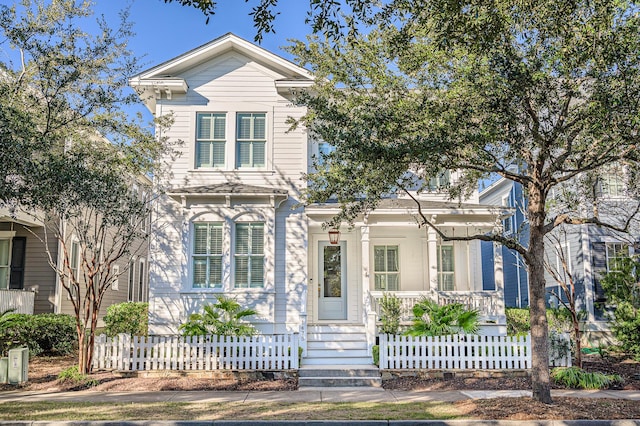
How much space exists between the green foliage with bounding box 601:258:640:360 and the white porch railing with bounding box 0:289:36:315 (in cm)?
1599

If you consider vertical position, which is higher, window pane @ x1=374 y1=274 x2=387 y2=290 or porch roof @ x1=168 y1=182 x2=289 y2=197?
porch roof @ x1=168 y1=182 x2=289 y2=197

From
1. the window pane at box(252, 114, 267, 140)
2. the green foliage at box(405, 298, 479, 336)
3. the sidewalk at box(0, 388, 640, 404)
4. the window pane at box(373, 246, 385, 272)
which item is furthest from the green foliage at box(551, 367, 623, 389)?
the window pane at box(252, 114, 267, 140)

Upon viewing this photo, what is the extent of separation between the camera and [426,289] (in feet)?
54.5

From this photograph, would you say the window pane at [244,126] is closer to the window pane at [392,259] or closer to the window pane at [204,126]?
the window pane at [204,126]

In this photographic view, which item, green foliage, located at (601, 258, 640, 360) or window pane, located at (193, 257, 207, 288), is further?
window pane, located at (193, 257, 207, 288)

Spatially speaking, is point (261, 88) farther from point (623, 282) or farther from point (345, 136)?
point (623, 282)

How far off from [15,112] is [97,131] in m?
3.94

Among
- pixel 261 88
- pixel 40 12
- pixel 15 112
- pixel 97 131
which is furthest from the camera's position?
pixel 261 88

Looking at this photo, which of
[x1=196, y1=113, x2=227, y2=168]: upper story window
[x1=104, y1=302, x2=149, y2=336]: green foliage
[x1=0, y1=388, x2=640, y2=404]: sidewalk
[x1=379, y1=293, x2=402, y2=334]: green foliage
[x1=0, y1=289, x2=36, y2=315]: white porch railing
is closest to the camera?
[x1=0, y1=388, x2=640, y2=404]: sidewalk

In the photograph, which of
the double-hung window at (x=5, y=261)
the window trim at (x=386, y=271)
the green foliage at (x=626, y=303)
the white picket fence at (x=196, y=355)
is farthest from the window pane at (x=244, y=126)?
the green foliage at (x=626, y=303)

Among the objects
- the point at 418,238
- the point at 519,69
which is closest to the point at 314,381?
the point at 418,238

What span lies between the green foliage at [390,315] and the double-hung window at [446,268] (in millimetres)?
2695

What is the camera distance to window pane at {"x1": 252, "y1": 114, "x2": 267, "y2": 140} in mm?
15234

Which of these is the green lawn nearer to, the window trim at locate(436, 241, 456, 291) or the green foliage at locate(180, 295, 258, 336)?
the green foliage at locate(180, 295, 258, 336)
